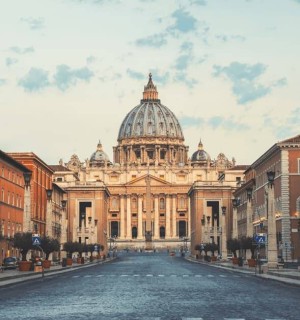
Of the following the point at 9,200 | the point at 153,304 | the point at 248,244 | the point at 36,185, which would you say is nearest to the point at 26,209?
the point at 248,244

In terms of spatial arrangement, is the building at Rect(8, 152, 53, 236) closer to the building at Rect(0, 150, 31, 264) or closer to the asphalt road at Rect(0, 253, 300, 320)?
the building at Rect(0, 150, 31, 264)

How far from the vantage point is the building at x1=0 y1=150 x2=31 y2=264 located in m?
78.9

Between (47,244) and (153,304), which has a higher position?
(47,244)

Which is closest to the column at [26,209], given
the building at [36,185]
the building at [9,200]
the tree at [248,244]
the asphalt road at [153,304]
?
the building at [9,200]

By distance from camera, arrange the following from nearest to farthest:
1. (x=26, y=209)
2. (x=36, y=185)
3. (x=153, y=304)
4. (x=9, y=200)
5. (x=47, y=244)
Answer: (x=153, y=304)
(x=26, y=209)
(x=47, y=244)
(x=9, y=200)
(x=36, y=185)

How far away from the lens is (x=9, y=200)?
83.4 metres

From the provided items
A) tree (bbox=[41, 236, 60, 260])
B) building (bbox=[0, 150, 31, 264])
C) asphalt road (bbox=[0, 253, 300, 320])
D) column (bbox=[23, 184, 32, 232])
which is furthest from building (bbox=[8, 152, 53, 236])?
asphalt road (bbox=[0, 253, 300, 320])

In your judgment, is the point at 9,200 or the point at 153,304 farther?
the point at 9,200

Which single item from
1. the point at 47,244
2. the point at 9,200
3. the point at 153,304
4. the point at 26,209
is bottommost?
the point at 153,304

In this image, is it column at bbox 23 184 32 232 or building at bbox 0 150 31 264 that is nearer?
column at bbox 23 184 32 232

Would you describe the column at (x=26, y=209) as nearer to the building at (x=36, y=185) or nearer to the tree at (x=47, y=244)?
the tree at (x=47, y=244)

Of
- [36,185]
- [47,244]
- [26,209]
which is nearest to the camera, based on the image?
[26,209]

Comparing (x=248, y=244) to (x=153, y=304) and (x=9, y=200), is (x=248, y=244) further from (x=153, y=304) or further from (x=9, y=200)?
(x=153, y=304)

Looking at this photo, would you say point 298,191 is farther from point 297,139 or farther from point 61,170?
point 61,170
